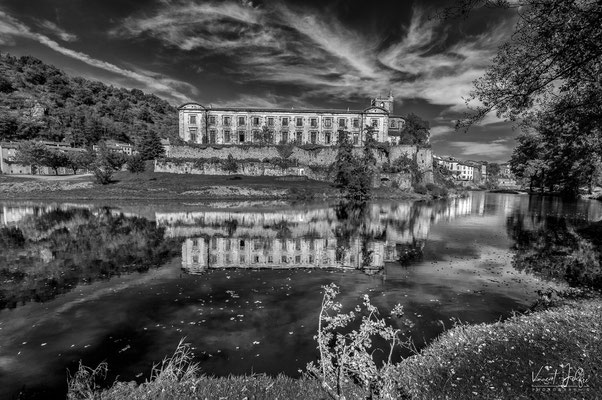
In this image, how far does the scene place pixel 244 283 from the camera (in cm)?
1487

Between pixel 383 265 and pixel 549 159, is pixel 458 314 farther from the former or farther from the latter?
pixel 549 159

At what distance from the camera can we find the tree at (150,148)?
77.9 meters

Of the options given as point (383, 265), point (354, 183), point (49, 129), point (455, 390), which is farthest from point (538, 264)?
point (49, 129)

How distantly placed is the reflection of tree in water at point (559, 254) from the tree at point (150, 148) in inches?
2996

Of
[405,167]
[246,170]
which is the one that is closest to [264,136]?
[246,170]

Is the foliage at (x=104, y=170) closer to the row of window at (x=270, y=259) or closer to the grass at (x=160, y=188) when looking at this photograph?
the grass at (x=160, y=188)

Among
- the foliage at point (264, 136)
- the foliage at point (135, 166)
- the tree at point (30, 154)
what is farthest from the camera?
the foliage at point (264, 136)

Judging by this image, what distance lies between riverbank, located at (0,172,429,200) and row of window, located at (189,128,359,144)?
2224cm

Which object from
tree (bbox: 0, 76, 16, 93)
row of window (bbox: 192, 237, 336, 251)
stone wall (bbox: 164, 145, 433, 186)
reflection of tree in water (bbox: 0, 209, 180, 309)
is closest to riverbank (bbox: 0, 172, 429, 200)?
stone wall (bbox: 164, 145, 433, 186)

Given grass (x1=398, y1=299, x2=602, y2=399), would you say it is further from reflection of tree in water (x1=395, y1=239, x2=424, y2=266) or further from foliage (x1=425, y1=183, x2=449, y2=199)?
foliage (x1=425, y1=183, x2=449, y2=199)

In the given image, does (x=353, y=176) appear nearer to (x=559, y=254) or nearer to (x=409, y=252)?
(x=409, y=252)

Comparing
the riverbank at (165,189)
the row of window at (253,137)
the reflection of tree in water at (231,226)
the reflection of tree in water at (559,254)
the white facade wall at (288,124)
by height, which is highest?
the white facade wall at (288,124)

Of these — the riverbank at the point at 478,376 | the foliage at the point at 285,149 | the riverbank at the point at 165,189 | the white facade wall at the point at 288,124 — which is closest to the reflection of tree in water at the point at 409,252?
the riverbank at the point at 478,376

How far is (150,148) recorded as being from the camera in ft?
258
